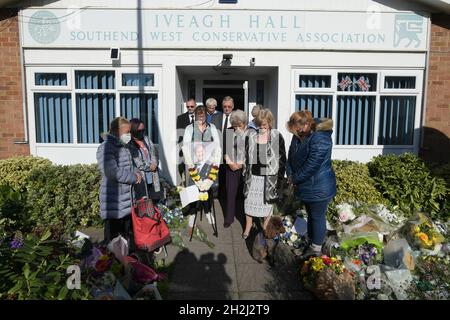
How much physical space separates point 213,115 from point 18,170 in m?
3.52

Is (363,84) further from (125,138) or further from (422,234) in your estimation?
(125,138)

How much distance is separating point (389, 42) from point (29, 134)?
7.13 m

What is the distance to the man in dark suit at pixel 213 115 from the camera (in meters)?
5.30

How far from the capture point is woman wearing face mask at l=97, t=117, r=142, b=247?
3607 mm

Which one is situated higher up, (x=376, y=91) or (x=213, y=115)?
(x=376, y=91)

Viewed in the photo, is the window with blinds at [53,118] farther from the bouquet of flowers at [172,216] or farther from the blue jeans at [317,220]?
the blue jeans at [317,220]

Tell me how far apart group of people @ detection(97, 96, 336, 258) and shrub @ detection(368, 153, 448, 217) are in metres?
2.19

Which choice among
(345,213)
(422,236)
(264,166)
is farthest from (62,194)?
(422,236)

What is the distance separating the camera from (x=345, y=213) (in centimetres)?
486

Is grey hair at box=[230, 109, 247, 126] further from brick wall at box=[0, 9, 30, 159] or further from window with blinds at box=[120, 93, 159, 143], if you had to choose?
brick wall at box=[0, 9, 30, 159]

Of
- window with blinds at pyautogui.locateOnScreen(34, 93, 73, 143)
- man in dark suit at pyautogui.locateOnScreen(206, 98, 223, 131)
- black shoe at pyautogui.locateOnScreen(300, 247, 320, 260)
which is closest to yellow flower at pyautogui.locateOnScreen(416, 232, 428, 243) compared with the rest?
black shoe at pyautogui.locateOnScreen(300, 247, 320, 260)

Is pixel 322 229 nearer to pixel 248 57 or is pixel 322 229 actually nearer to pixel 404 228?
pixel 404 228

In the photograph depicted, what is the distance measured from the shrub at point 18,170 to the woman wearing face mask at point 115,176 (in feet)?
7.93
